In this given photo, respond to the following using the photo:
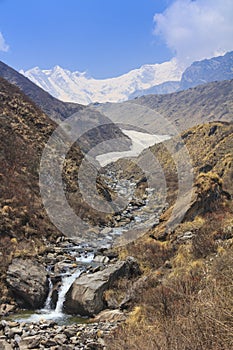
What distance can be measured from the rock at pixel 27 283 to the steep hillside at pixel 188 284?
3726mm

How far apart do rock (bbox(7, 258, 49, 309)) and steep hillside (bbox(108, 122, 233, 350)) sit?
3.73 metres

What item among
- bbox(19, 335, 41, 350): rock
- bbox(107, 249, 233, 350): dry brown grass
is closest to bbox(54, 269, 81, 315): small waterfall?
bbox(19, 335, 41, 350): rock

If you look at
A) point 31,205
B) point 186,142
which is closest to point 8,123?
point 31,205

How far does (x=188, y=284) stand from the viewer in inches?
372

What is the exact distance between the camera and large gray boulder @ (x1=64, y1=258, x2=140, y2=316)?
14.1 m

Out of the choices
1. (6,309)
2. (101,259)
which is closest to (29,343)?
(6,309)

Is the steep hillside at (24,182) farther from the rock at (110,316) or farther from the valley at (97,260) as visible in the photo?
the rock at (110,316)

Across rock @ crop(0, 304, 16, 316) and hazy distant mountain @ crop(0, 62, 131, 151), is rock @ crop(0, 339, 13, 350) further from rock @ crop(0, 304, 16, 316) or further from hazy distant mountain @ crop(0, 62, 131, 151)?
hazy distant mountain @ crop(0, 62, 131, 151)

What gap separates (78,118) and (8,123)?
362ft

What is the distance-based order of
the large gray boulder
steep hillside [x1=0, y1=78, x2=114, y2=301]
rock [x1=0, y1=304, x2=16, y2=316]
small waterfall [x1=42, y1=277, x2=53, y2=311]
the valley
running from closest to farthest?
the valley, the large gray boulder, rock [x1=0, y1=304, x2=16, y2=316], small waterfall [x1=42, y1=277, x2=53, y2=311], steep hillside [x1=0, y1=78, x2=114, y2=301]

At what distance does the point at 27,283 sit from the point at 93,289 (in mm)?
3574

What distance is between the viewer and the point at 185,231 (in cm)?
1602

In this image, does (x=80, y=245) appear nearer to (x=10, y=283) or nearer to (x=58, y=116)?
(x=10, y=283)

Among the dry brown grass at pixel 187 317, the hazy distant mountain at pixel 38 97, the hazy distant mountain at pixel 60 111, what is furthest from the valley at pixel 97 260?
the hazy distant mountain at pixel 38 97
